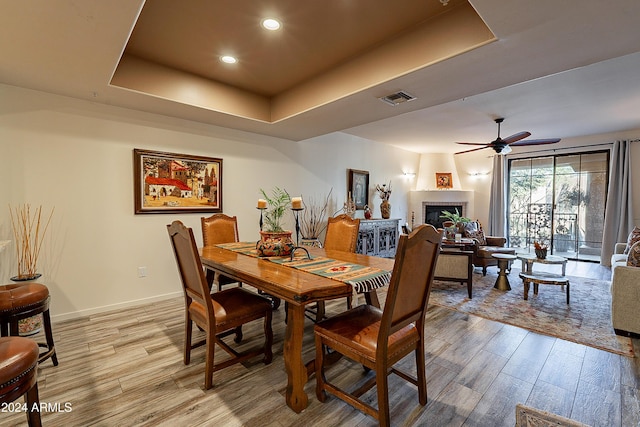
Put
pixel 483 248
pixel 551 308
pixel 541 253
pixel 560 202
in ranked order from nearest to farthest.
Answer: pixel 551 308 < pixel 541 253 < pixel 483 248 < pixel 560 202

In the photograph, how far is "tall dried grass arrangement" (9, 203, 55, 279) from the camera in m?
2.73

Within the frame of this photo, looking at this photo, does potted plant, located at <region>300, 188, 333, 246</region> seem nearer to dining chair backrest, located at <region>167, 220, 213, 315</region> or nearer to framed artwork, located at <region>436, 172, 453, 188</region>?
dining chair backrest, located at <region>167, 220, 213, 315</region>

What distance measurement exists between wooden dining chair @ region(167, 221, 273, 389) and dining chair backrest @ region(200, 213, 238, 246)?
1.05 m

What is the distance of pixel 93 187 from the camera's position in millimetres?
3092

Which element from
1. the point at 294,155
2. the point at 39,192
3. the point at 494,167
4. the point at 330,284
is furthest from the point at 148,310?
the point at 494,167

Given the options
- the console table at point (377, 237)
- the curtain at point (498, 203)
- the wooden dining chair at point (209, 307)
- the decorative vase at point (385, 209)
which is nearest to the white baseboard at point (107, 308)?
the wooden dining chair at point (209, 307)

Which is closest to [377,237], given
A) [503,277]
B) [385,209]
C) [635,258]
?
[385,209]

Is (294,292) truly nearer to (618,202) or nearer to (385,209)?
(385,209)

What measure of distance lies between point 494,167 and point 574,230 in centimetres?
213

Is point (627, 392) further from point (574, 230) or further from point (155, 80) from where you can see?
point (574, 230)

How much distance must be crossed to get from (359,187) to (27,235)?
4.96 m

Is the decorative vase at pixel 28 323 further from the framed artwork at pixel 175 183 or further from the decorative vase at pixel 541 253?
the decorative vase at pixel 541 253

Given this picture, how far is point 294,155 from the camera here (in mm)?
4859

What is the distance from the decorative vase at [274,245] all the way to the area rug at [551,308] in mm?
2148
